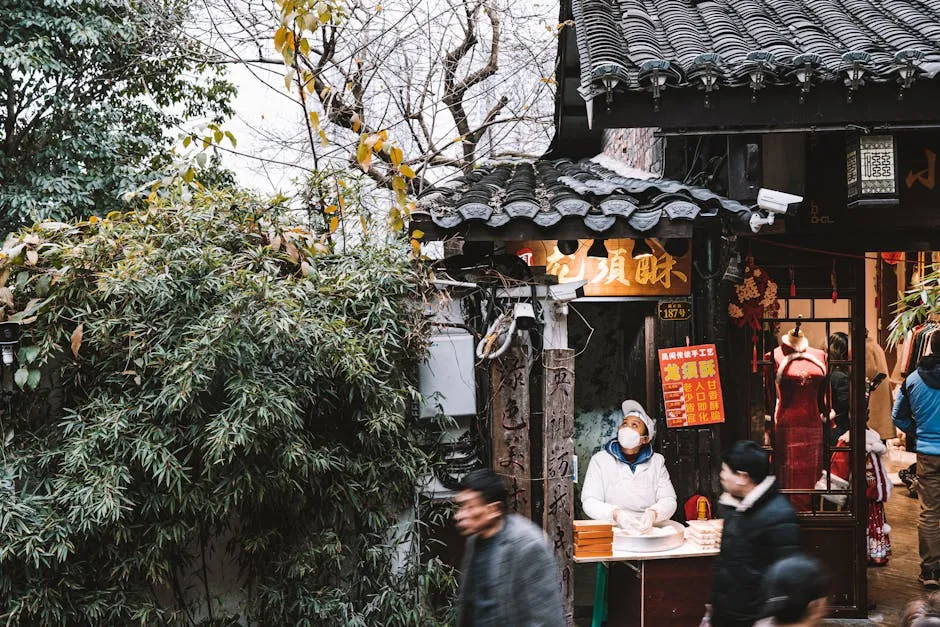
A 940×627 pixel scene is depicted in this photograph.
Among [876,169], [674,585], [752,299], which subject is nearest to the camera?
[876,169]

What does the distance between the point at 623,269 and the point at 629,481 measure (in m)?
2.19

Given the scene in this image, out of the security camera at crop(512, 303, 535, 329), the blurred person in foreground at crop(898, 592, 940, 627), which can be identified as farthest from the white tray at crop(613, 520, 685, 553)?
the blurred person in foreground at crop(898, 592, 940, 627)

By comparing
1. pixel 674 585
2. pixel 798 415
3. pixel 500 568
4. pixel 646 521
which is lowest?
pixel 674 585

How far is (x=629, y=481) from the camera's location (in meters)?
7.81

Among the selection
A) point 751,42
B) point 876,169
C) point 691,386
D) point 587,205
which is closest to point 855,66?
point 876,169

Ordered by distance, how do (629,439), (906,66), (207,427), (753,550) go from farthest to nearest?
(629,439)
(906,66)
(207,427)
(753,550)

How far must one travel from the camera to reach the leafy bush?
6.13 m

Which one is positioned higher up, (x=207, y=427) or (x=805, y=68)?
(x=805, y=68)

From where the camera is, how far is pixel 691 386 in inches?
310

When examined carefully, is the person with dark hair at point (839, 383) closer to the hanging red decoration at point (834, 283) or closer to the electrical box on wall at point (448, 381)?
the hanging red decoration at point (834, 283)

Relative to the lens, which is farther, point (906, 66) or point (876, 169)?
point (876, 169)

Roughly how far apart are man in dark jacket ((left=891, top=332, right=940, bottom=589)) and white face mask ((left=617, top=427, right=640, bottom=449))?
129 inches

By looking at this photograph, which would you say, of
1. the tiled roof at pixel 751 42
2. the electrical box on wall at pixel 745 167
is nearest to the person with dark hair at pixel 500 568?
the tiled roof at pixel 751 42

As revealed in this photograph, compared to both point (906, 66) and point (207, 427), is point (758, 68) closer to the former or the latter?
point (906, 66)
